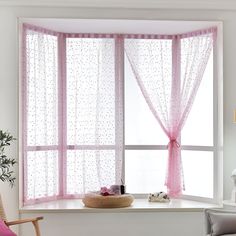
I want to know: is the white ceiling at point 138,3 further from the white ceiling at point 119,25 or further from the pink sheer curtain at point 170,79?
the pink sheer curtain at point 170,79

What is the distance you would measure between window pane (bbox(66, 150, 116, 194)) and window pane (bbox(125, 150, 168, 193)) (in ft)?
0.73

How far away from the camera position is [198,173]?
5.57 metres

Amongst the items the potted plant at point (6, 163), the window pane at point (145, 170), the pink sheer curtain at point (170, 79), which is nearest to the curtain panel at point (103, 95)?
the pink sheer curtain at point (170, 79)

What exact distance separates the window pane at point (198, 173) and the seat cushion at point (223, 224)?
A: 1.23 metres

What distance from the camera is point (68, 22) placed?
5184 mm

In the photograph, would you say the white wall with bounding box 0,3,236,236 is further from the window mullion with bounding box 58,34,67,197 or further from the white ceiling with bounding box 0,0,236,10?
the window mullion with bounding box 58,34,67,197

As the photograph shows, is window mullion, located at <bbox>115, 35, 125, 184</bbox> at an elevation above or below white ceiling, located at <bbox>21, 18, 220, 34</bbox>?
below

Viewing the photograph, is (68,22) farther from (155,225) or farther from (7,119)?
(155,225)

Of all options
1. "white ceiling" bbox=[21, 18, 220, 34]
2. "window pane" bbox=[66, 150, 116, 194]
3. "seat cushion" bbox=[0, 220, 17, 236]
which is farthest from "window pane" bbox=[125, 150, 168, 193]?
"seat cushion" bbox=[0, 220, 17, 236]

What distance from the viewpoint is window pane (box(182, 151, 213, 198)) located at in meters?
5.46

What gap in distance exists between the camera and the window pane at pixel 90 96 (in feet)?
18.5

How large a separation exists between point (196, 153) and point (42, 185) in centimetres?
167

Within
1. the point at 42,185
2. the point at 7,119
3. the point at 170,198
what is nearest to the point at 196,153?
the point at 170,198

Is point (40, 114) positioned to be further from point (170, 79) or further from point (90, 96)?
point (170, 79)
